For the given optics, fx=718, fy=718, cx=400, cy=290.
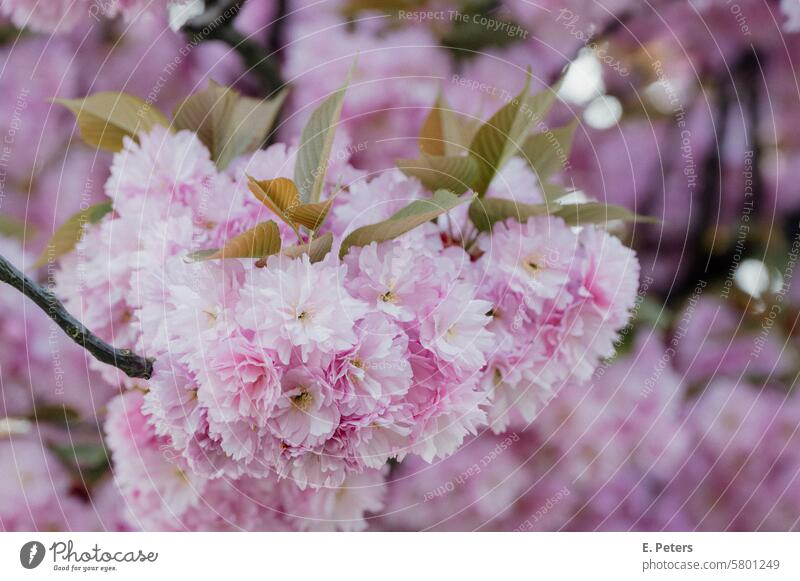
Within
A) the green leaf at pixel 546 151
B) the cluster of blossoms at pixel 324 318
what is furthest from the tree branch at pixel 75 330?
the green leaf at pixel 546 151

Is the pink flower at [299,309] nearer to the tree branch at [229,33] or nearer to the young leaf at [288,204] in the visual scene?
the young leaf at [288,204]

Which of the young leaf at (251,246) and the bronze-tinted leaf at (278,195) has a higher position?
the bronze-tinted leaf at (278,195)

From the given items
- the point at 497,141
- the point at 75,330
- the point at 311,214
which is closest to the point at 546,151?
the point at 497,141

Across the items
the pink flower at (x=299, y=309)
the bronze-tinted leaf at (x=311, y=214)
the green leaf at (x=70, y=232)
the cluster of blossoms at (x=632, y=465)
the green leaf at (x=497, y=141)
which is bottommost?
the cluster of blossoms at (x=632, y=465)

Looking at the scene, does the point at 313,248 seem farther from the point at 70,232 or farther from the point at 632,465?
the point at 632,465

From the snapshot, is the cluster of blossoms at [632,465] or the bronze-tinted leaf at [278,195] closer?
the bronze-tinted leaf at [278,195]

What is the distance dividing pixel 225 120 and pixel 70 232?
0.11 metres

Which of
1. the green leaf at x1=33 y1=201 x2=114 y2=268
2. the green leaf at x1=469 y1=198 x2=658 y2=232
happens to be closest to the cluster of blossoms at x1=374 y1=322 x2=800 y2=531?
the green leaf at x1=469 y1=198 x2=658 y2=232

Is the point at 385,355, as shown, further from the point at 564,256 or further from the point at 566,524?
the point at 566,524

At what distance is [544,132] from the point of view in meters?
0.39

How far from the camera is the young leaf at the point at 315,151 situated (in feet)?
1.11

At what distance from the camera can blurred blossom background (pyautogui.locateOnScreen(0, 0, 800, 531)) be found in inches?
16.8

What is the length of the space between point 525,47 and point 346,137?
135 millimetres

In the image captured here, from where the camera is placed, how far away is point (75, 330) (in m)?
0.37
